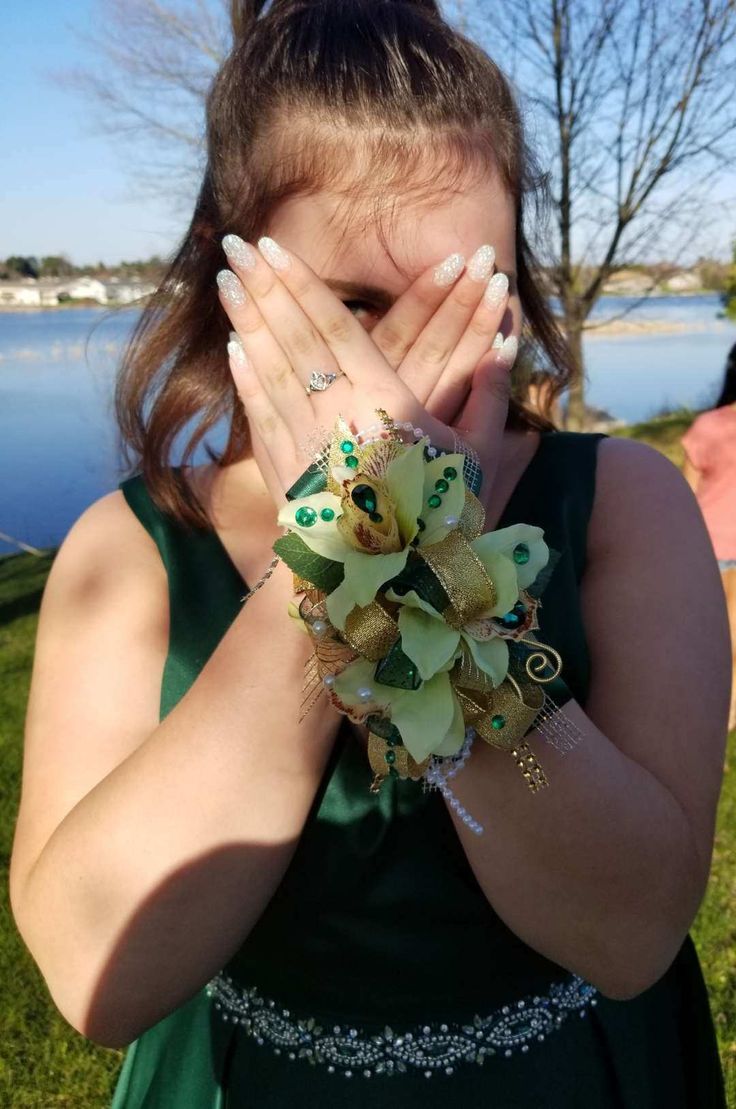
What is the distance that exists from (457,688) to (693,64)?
882 cm

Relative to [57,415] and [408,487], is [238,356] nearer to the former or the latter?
[408,487]

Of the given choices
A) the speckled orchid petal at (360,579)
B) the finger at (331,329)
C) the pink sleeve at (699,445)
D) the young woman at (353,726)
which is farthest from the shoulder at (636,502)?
the pink sleeve at (699,445)

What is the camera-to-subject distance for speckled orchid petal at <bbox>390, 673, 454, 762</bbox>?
0.95 metres

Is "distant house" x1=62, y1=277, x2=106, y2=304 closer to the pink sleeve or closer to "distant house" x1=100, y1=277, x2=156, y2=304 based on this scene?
"distant house" x1=100, y1=277, x2=156, y2=304

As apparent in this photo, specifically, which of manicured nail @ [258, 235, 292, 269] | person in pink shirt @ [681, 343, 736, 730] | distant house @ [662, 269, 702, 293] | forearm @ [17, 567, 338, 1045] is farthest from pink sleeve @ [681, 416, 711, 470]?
distant house @ [662, 269, 702, 293]

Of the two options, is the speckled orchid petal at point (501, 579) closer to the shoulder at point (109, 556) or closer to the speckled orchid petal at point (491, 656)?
the speckled orchid petal at point (491, 656)

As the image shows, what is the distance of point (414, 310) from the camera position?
51.9 inches

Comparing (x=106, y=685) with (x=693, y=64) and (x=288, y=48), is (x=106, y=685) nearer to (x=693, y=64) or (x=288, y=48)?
(x=288, y=48)

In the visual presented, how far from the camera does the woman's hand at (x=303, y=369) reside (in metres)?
1.18

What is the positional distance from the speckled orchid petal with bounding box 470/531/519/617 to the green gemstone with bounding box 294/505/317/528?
19cm

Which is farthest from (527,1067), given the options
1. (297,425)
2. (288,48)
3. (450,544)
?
(288,48)

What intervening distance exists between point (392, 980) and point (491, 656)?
69 cm

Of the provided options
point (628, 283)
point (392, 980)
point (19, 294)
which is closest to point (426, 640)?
point (392, 980)

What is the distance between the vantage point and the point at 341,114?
143cm
